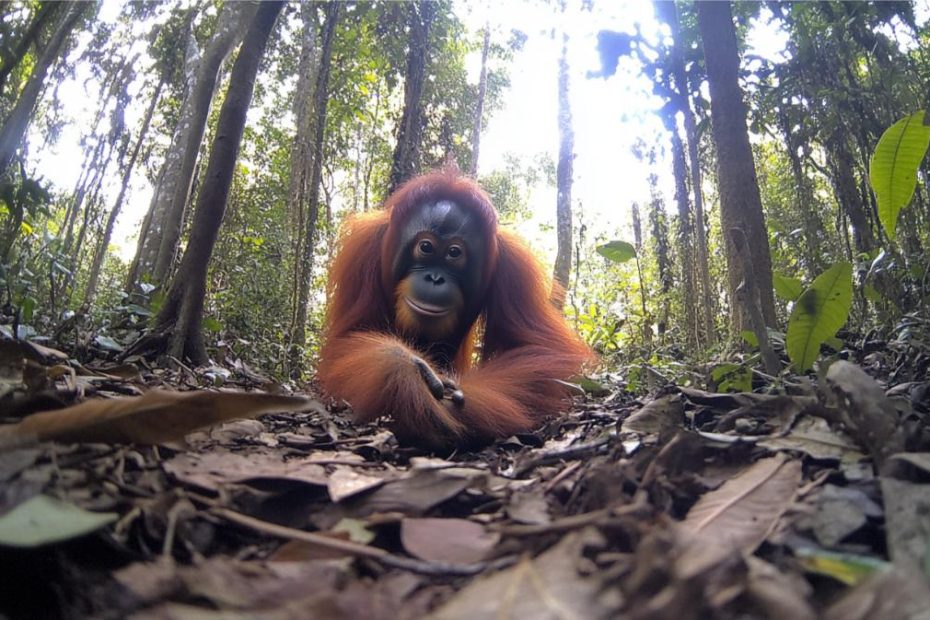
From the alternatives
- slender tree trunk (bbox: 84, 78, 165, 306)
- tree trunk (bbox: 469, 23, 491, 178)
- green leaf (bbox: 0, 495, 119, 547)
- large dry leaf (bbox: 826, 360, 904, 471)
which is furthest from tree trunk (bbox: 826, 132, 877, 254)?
slender tree trunk (bbox: 84, 78, 165, 306)

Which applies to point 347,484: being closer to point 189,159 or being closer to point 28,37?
point 28,37

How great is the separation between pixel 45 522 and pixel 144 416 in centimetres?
33

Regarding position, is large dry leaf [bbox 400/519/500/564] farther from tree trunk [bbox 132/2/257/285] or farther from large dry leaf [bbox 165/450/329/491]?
tree trunk [bbox 132/2/257/285]

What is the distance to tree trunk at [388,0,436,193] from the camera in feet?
A: 19.3

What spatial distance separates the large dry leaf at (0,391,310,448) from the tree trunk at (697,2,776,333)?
1885 mm

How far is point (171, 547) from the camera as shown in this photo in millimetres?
779

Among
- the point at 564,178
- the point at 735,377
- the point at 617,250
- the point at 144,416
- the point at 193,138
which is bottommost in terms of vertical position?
the point at 144,416

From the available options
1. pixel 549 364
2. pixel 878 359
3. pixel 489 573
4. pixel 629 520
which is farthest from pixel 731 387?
pixel 489 573

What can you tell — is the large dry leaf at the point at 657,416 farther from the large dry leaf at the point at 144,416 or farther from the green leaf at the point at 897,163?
the green leaf at the point at 897,163

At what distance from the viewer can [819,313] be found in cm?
169

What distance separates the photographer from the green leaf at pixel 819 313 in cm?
167

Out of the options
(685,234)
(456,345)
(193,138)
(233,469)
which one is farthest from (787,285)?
(193,138)

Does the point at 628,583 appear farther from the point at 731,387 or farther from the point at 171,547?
the point at 731,387

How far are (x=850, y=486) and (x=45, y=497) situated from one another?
3.57 feet
